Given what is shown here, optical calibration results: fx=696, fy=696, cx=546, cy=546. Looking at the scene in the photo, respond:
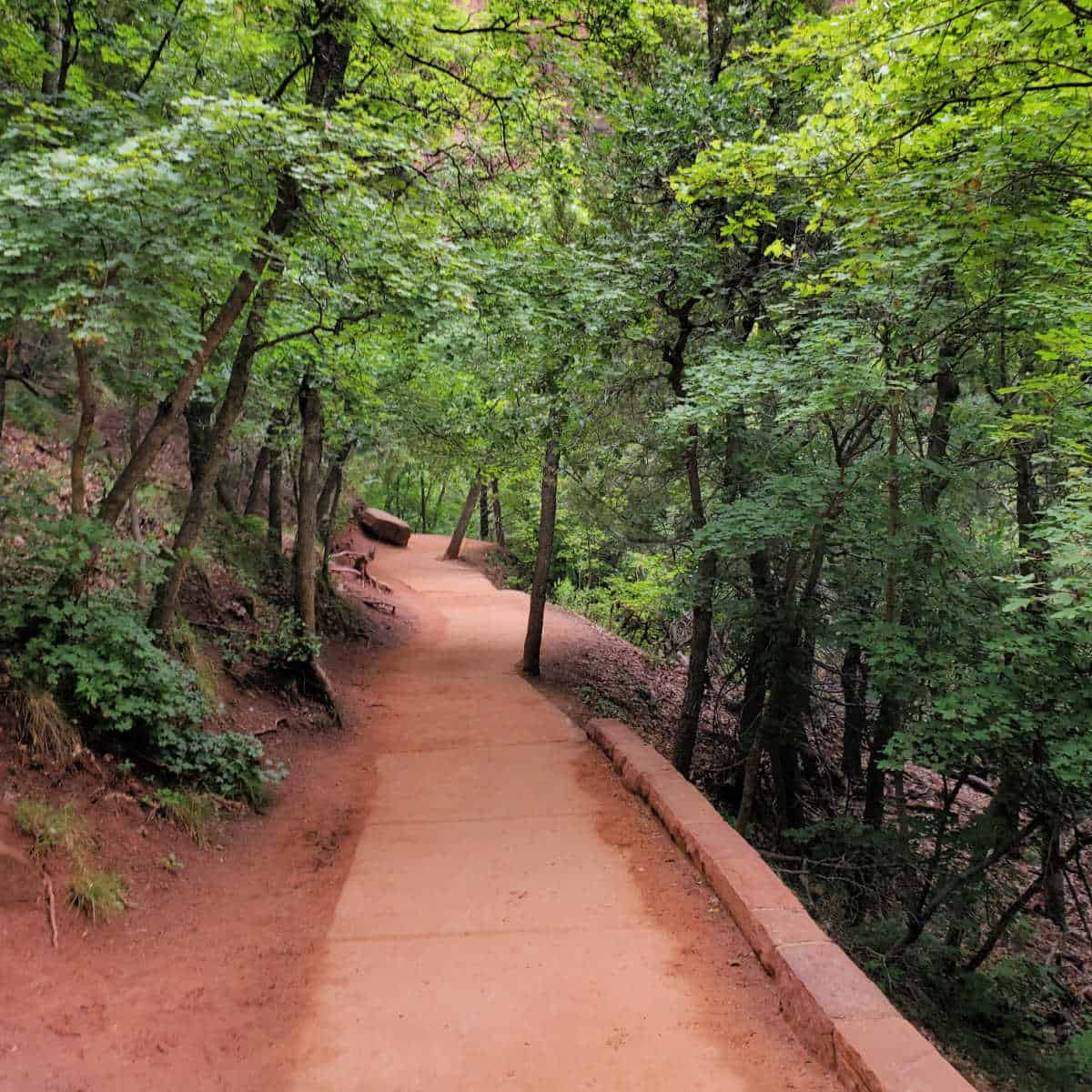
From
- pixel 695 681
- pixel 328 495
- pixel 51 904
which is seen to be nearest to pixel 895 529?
pixel 695 681

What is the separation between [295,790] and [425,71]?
7738mm

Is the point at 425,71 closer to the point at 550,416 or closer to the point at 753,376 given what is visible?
the point at 550,416

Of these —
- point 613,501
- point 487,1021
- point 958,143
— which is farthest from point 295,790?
point 958,143

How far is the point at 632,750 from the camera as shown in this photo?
22.9 ft

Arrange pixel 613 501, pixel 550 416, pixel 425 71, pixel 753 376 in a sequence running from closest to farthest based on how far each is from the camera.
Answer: pixel 753 376 → pixel 425 71 → pixel 550 416 → pixel 613 501

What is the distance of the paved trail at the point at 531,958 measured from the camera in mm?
3049

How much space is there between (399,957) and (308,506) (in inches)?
259

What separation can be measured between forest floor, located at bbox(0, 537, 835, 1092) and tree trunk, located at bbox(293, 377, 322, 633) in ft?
9.86

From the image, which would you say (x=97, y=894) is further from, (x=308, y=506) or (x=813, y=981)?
(x=308, y=506)

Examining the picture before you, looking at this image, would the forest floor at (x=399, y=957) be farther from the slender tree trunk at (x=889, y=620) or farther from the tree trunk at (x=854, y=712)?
the tree trunk at (x=854, y=712)

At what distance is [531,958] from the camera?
3.90 meters

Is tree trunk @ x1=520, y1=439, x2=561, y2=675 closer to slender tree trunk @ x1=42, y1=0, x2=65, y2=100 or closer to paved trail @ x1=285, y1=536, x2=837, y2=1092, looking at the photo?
paved trail @ x1=285, y1=536, x2=837, y2=1092

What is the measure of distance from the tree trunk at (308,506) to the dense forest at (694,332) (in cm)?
6

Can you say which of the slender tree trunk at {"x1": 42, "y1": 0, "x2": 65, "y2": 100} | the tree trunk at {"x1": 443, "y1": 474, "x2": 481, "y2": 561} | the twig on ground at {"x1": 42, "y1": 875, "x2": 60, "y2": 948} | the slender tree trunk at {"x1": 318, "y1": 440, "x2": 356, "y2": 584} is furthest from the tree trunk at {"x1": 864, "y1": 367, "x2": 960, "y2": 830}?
the tree trunk at {"x1": 443, "y1": 474, "x2": 481, "y2": 561}
